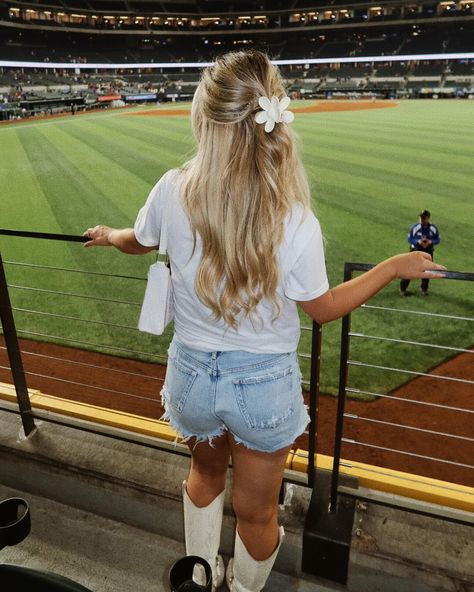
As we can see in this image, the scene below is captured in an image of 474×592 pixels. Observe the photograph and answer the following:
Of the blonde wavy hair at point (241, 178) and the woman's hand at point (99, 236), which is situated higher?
the blonde wavy hair at point (241, 178)

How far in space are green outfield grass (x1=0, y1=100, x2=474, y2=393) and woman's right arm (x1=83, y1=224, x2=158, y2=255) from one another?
39 cm

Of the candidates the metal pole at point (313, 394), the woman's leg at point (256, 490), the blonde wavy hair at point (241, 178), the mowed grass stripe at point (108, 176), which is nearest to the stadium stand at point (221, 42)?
the mowed grass stripe at point (108, 176)

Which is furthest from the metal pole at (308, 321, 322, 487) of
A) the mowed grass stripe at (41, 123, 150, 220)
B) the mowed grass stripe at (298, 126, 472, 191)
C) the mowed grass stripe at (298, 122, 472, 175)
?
the mowed grass stripe at (298, 122, 472, 175)

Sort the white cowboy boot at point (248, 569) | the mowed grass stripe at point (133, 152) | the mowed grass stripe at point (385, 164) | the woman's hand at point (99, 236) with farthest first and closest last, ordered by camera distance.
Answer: the mowed grass stripe at point (133, 152), the mowed grass stripe at point (385, 164), the woman's hand at point (99, 236), the white cowboy boot at point (248, 569)

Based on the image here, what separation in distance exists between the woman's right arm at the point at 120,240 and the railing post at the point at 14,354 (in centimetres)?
68

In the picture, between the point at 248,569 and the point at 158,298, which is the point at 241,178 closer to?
the point at 158,298

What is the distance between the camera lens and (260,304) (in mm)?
1438

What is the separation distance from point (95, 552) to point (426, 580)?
1.59 m

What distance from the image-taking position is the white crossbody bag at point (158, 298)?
1609mm

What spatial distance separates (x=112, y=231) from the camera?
6.43 feet

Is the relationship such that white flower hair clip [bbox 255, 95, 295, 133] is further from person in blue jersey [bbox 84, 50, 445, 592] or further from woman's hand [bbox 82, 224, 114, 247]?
woman's hand [bbox 82, 224, 114, 247]

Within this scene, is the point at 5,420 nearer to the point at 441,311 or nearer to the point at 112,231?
the point at 112,231

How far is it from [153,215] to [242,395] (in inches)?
24.6

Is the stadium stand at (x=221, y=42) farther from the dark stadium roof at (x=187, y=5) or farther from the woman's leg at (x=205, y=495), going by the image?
the woman's leg at (x=205, y=495)
